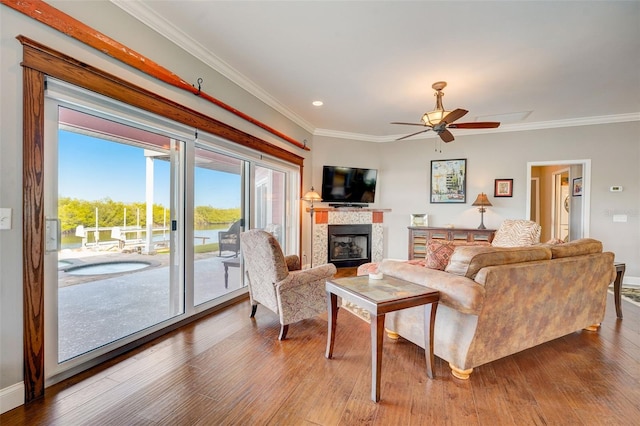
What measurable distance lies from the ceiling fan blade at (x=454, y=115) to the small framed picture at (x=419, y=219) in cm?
278

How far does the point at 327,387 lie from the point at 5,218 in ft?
7.29

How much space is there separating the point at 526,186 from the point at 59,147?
6592 mm

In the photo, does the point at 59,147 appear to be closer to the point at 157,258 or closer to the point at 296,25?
the point at 157,258

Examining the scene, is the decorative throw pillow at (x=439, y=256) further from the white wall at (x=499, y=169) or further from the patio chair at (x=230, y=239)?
the white wall at (x=499, y=169)

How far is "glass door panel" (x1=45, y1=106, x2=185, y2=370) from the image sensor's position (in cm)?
205

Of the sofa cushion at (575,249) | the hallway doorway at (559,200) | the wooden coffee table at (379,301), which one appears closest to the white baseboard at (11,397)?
the wooden coffee table at (379,301)

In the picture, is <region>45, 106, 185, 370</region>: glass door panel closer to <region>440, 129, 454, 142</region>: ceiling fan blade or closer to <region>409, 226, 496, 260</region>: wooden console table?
<region>440, 129, 454, 142</region>: ceiling fan blade

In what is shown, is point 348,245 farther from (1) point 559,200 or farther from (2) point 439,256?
(1) point 559,200

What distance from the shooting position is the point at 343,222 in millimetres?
5781

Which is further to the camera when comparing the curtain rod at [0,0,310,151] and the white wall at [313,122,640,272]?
→ the white wall at [313,122,640,272]

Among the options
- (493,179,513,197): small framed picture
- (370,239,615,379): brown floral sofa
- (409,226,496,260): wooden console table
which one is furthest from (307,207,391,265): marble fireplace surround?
(370,239,615,379): brown floral sofa

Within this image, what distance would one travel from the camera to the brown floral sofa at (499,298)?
1.94 meters

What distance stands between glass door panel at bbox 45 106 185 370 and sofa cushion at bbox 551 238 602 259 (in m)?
3.46

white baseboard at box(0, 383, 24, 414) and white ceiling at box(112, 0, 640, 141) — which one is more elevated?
white ceiling at box(112, 0, 640, 141)
